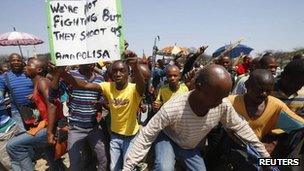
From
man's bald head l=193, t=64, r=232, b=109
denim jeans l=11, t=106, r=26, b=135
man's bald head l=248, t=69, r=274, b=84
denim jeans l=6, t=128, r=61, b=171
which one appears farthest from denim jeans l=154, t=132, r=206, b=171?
denim jeans l=11, t=106, r=26, b=135

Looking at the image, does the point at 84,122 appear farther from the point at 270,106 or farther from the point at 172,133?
the point at 270,106

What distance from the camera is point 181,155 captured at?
3.59 meters

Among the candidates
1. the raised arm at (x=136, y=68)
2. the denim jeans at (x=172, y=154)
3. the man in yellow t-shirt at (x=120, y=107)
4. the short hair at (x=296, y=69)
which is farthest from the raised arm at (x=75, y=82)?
the short hair at (x=296, y=69)

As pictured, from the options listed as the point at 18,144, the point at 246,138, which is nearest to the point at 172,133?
the point at 246,138

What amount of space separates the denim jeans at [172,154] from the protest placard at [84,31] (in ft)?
3.54

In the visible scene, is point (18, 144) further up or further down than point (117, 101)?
further down

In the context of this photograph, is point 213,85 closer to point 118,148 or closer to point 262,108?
point 262,108

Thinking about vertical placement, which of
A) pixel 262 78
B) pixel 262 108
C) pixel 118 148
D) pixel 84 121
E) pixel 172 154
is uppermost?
pixel 262 78

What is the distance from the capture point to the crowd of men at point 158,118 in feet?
10.6

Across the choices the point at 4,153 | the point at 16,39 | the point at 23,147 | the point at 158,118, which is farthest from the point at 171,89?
the point at 16,39

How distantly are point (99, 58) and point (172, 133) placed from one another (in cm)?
121

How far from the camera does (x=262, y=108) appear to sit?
139 inches

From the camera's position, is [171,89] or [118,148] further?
[171,89]

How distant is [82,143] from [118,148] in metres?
0.66
